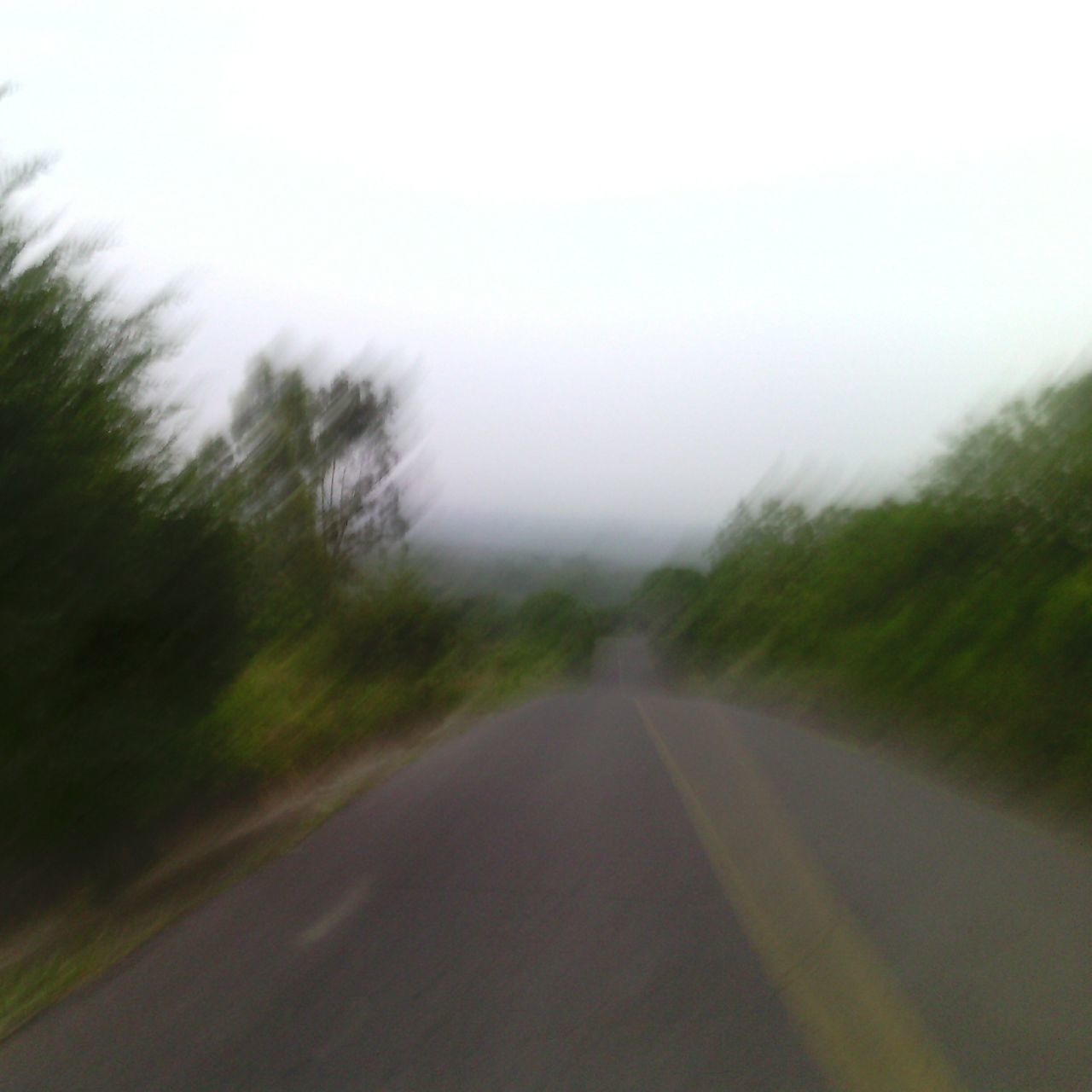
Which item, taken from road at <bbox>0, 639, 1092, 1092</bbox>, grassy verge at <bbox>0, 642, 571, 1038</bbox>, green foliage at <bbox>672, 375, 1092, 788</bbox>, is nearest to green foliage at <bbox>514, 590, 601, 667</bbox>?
grassy verge at <bbox>0, 642, 571, 1038</bbox>

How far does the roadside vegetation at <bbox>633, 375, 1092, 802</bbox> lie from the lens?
14445mm

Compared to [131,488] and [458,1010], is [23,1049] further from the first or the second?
[131,488]

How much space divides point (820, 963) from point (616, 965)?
1179mm

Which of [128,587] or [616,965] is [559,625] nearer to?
[128,587]

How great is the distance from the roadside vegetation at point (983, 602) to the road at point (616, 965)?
342 centimetres

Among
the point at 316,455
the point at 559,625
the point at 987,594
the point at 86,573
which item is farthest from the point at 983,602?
the point at 559,625

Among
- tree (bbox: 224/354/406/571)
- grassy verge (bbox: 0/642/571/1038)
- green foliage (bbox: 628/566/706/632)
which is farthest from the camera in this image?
green foliage (bbox: 628/566/706/632)

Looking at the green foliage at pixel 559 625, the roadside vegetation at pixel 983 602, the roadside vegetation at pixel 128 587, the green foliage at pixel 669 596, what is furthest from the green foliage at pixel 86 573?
the green foliage at pixel 669 596

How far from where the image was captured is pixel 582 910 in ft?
25.5

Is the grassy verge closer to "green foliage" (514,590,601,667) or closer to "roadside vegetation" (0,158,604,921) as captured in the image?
"roadside vegetation" (0,158,604,921)

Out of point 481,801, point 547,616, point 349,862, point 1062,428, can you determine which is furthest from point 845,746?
point 547,616

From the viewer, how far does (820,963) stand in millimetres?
6613

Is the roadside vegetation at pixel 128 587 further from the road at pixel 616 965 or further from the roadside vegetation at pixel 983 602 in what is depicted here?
the roadside vegetation at pixel 983 602

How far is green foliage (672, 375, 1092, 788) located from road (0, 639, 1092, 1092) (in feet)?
11.5
